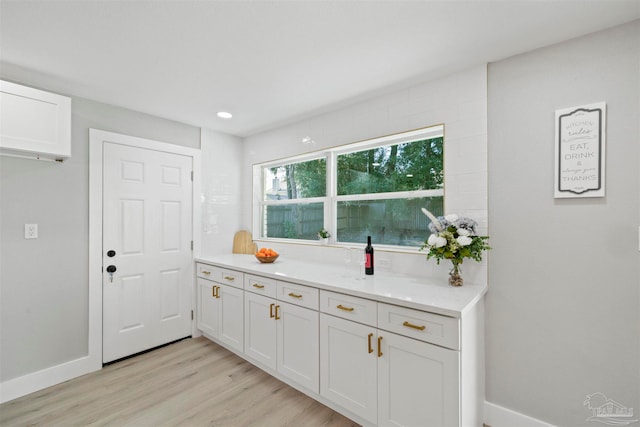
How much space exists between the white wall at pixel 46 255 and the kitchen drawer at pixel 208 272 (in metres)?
1.02

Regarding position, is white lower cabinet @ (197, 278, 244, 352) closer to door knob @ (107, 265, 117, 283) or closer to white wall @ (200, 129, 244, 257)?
white wall @ (200, 129, 244, 257)

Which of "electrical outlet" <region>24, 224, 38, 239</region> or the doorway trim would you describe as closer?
"electrical outlet" <region>24, 224, 38, 239</region>

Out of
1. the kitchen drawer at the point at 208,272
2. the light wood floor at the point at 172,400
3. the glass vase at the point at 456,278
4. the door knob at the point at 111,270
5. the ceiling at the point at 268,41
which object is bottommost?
the light wood floor at the point at 172,400

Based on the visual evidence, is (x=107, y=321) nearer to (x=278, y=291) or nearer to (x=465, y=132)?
(x=278, y=291)

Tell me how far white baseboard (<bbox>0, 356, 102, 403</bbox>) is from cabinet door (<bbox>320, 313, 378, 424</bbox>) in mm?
2155

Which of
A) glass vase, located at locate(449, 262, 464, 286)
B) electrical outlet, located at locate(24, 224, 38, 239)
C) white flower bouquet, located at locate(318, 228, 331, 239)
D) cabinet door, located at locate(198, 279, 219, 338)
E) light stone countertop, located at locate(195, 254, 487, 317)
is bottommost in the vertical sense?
cabinet door, located at locate(198, 279, 219, 338)

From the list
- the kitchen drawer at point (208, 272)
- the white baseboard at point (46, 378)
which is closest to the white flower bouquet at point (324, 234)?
the kitchen drawer at point (208, 272)

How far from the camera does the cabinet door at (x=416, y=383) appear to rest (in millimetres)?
1553

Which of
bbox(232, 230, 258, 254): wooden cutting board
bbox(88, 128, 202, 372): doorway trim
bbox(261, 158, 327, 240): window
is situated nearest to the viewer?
bbox(88, 128, 202, 372): doorway trim

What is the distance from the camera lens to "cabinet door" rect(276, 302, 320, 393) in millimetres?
2158

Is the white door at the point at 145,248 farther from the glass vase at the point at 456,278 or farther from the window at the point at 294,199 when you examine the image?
the glass vase at the point at 456,278

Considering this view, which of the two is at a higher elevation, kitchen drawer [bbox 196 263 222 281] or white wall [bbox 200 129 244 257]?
white wall [bbox 200 129 244 257]

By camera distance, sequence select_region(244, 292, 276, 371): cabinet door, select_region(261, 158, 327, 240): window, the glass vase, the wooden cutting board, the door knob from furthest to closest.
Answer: the wooden cutting board < select_region(261, 158, 327, 240): window < the door knob < select_region(244, 292, 276, 371): cabinet door < the glass vase

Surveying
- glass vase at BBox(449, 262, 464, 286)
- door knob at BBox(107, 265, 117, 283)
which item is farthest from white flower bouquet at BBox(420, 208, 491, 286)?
door knob at BBox(107, 265, 117, 283)
